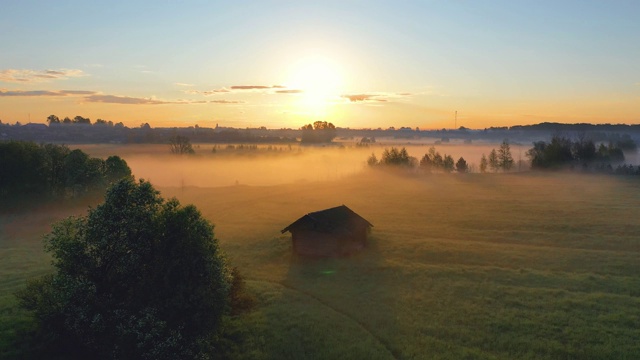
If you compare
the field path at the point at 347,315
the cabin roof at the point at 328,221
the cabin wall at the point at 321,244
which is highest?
the cabin roof at the point at 328,221

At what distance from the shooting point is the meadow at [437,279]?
98.6ft

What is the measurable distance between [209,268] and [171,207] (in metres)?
5.02

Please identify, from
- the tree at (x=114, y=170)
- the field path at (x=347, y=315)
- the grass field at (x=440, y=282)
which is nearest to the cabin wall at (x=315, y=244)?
the grass field at (x=440, y=282)

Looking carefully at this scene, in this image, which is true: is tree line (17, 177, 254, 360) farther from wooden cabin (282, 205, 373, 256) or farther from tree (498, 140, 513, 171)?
tree (498, 140, 513, 171)

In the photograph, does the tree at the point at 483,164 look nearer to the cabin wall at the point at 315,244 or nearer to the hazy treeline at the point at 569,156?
the hazy treeline at the point at 569,156

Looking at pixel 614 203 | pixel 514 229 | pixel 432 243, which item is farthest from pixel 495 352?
pixel 614 203

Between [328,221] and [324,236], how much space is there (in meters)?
2.00

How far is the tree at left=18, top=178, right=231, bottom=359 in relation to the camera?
27203 millimetres

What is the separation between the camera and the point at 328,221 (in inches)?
2018

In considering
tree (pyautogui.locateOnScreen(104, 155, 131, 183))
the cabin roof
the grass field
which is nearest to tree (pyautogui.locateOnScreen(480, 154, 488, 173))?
the grass field

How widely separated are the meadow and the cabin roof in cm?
339

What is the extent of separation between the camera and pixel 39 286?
32.0 m

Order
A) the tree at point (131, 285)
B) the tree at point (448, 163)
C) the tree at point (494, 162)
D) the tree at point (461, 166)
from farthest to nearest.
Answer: the tree at point (494, 162)
the tree at point (448, 163)
the tree at point (461, 166)
the tree at point (131, 285)

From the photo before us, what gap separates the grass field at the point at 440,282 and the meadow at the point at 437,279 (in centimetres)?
13
